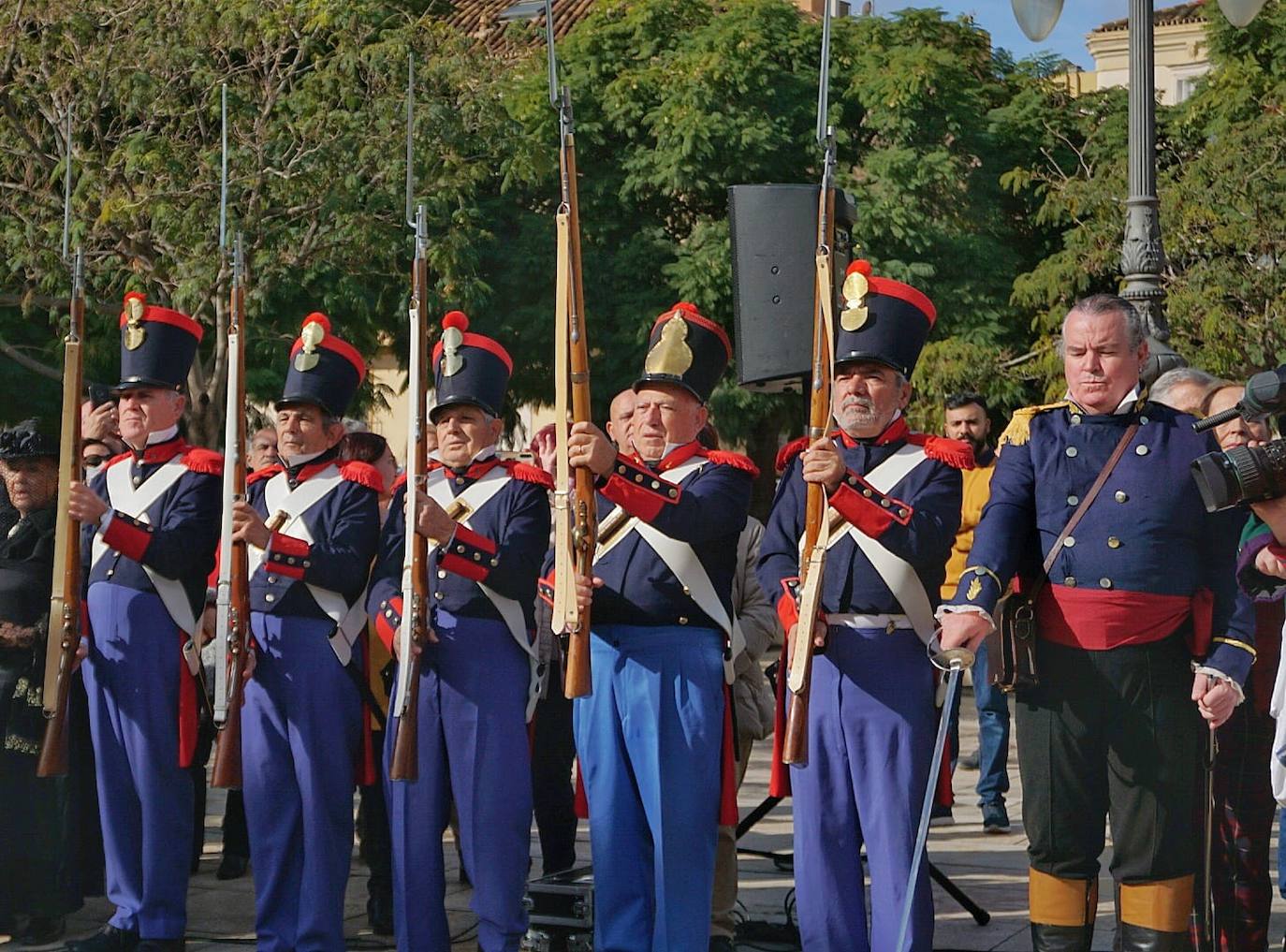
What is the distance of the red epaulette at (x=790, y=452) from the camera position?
5602 mm

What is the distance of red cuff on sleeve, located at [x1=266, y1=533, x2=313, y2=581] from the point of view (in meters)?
6.13

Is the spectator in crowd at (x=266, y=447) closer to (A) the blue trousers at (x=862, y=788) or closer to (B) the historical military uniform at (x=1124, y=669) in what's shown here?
(A) the blue trousers at (x=862, y=788)

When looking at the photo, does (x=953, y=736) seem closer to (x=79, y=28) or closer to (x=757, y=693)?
(x=757, y=693)

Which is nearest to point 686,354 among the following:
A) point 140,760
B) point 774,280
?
point 774,280

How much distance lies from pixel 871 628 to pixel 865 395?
672 millimetres

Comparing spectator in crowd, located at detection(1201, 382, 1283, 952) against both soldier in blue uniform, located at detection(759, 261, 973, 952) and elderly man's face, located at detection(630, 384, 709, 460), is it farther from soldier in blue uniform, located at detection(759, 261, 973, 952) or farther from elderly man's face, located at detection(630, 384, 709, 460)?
elderly man's face, located at detection(630, 384, 709, 460)

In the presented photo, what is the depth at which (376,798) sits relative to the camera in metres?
7.54

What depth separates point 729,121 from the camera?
23.8 meters

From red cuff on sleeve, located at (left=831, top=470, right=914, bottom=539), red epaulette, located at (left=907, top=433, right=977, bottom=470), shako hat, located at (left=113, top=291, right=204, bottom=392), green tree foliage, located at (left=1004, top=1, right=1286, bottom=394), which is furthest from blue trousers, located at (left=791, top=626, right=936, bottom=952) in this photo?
green tree foliage, located at (left=1004, top=1, right=1286, bottom=394)

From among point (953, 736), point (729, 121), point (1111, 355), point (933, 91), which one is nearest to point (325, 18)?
point (729, 121)

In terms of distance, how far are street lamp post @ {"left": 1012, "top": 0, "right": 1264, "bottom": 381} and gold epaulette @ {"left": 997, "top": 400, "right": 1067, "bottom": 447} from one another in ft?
14.5

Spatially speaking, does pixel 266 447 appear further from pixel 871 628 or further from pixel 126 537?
pixel 871 628

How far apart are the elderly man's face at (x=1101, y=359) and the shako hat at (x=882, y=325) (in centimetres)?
53

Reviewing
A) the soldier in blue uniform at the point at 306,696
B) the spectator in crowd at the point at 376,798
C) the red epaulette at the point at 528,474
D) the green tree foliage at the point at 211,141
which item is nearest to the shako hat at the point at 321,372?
the soldier in blue uniform at the point at 306,696
